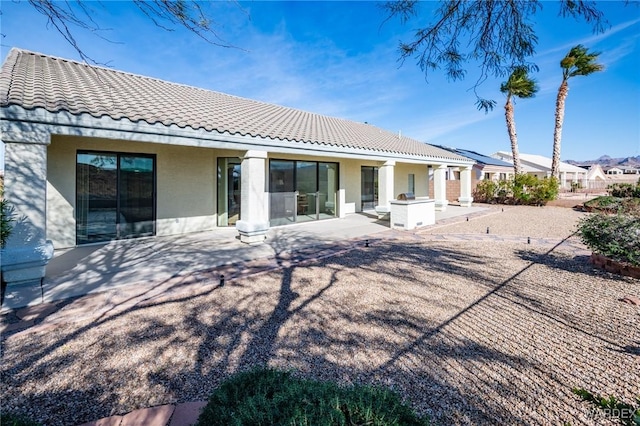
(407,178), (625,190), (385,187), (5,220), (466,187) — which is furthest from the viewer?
(466,187)

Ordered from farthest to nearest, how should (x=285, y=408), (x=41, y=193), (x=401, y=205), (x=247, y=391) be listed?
(x=401, y=205), (x=41, y=193), (x=247, y=391), (x=285, y=408)

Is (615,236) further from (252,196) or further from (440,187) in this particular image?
(440,187)

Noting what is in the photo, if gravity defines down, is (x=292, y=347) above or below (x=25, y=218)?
below

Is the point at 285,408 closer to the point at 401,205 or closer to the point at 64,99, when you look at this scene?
the point at 64,99

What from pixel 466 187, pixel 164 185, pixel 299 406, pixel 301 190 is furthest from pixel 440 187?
pixel 299 406

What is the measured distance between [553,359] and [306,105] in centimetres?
1937

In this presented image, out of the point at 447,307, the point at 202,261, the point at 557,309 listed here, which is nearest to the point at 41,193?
the point at 202,261

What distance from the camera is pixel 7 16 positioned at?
Result: 3.29m

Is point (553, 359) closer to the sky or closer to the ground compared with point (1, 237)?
closer to the ground

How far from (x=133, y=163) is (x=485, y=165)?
28.7 metres

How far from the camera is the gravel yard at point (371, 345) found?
291cm

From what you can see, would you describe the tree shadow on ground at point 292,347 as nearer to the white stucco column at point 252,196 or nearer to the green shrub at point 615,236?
the green shrub at point 615,236

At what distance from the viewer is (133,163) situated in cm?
983

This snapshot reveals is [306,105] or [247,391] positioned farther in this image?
[306,105]
